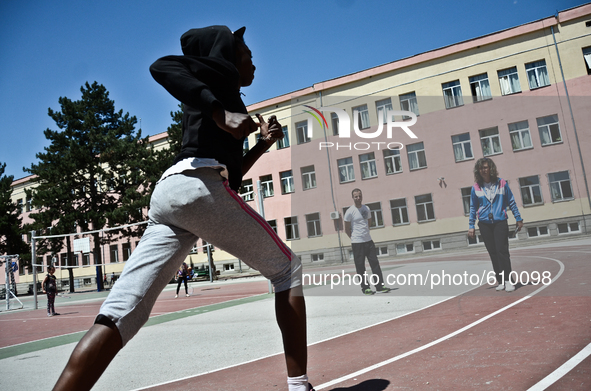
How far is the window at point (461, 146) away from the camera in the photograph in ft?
23.2

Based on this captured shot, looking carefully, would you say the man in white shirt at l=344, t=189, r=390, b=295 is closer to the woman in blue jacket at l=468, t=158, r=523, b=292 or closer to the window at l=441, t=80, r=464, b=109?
the woman in blue jacket at l=468, t=158, r=523, b=292

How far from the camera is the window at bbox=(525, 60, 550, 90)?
6599 millimetres

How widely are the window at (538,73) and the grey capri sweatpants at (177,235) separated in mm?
5941

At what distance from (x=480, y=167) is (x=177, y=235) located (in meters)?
5.70

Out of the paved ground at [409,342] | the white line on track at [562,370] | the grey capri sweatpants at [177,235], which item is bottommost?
the paved ground at [409,342]

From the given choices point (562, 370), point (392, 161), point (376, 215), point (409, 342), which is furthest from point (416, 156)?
point (562, 370)

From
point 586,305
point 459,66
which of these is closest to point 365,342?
point 586,305

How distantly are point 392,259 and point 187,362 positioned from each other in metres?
5.11

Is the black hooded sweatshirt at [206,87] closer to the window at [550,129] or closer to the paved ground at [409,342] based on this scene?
the paved ground at [409,342]

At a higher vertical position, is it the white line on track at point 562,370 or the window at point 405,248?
the window at point 405,248

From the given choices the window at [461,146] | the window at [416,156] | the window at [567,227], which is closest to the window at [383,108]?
the window at [416,156]

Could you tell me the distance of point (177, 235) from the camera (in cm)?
196

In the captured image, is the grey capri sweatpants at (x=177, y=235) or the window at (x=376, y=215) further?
the window at (x=376, y=215)

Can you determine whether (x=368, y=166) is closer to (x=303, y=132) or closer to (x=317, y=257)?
(x=303, y=132)
